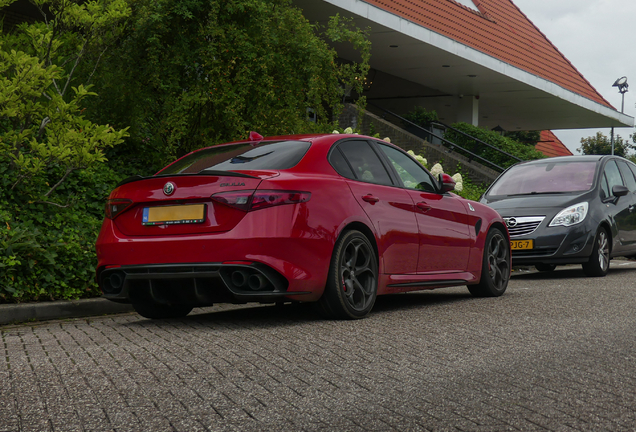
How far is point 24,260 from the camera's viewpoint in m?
7.00

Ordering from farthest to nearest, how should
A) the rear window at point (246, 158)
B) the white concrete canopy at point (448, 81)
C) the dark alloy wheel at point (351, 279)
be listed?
1. the white concrete canopy at point (448, 81)
2. the rear window at point (246, 158)
3. the dark alloy wheel at point (351, 279)

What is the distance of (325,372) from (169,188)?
209 centimetres

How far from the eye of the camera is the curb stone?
648 cm

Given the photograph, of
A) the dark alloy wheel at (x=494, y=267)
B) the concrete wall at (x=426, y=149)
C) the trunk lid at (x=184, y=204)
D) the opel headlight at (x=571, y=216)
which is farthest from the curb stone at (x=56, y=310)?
the concrete wall at (x=426, y=149)

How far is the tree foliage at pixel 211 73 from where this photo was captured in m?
9.88

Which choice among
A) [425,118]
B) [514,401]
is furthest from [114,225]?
[425,118]

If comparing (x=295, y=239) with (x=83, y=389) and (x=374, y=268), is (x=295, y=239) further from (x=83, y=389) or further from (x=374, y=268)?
(x=83, y=389)

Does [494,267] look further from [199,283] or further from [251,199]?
[199,283]

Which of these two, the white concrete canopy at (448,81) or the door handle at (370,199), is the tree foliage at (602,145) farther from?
the door handle at (370,199)

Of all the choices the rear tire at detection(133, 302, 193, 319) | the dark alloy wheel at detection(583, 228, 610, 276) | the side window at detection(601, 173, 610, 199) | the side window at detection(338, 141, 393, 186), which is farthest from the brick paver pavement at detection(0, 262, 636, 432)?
the side window at detection(601, 173, 610, 199)

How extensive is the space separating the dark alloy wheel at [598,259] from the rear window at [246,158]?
6257 mm

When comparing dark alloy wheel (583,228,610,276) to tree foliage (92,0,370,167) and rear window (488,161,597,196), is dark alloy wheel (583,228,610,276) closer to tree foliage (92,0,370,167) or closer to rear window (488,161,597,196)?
rear window (488,161,597,196)

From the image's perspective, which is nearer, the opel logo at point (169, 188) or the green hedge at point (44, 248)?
the opel logo at point (169, 188)

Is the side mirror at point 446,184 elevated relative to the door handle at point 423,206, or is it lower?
elevated
